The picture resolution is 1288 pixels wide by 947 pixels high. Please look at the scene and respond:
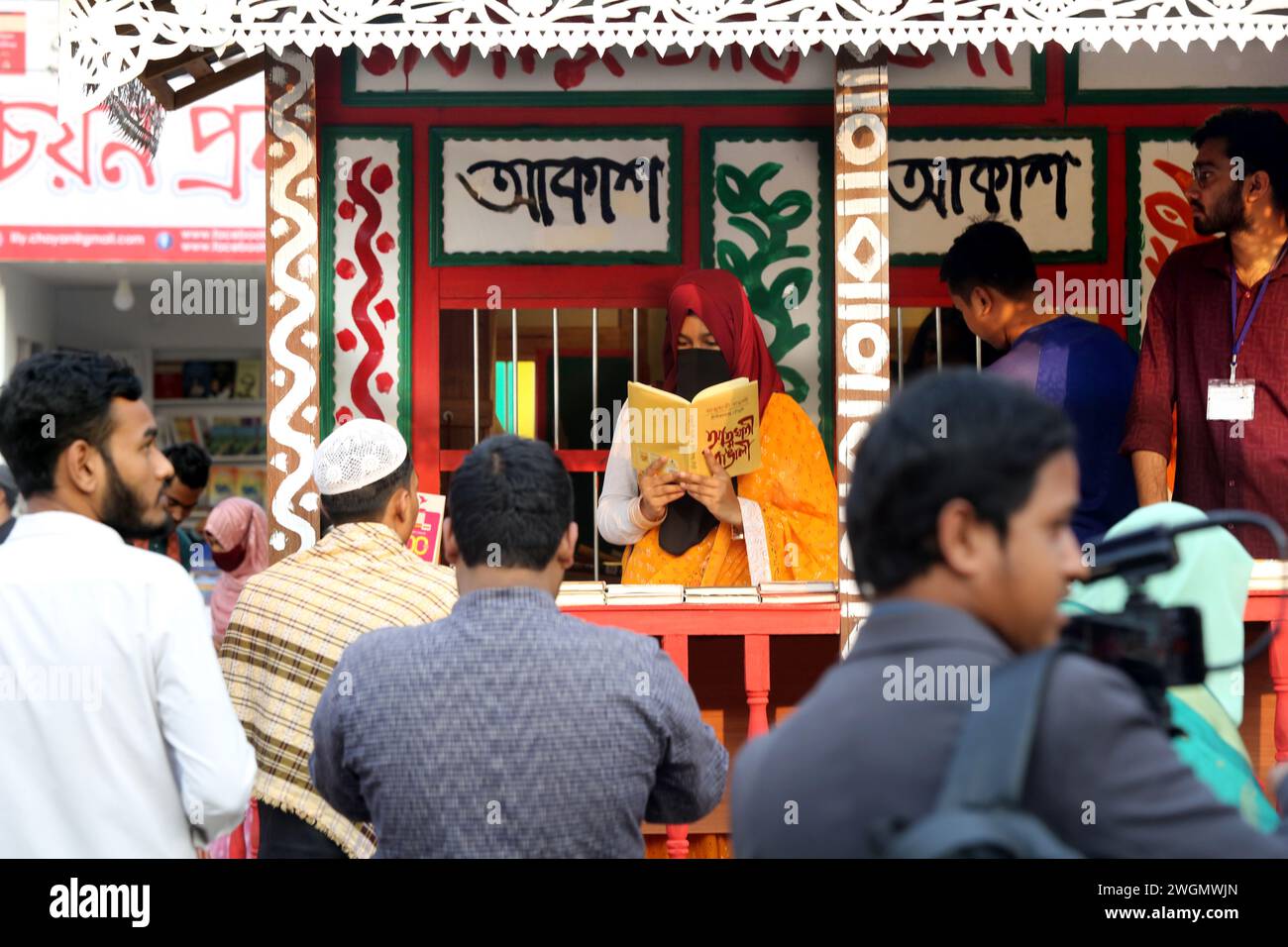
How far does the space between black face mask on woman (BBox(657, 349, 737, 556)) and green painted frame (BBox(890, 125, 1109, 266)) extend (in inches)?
41.0

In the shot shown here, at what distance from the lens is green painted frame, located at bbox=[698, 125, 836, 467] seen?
20.5ft

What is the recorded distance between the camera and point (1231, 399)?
15.6 feet

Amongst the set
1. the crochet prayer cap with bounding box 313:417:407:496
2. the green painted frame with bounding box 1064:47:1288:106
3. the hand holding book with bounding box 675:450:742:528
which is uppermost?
the green painted frame with bounding box 1064:47:1288:106

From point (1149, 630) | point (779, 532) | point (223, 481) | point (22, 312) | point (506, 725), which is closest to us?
point (1149, 630)

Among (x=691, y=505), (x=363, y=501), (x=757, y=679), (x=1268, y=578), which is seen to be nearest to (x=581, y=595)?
(x=757, y=679)

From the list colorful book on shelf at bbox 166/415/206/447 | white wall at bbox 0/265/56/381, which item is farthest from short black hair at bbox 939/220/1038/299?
colorful book on shelf at bbox 166/415/206/447

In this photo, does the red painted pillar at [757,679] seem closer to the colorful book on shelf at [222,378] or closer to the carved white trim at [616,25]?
the carved white trim at [616,25]

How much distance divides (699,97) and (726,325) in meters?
1.12

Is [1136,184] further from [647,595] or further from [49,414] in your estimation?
[49,414]

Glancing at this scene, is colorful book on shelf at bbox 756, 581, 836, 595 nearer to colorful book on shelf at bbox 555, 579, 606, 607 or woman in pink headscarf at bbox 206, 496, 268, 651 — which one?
colorful book on shelf at bbox 555, 579, 606, 607
